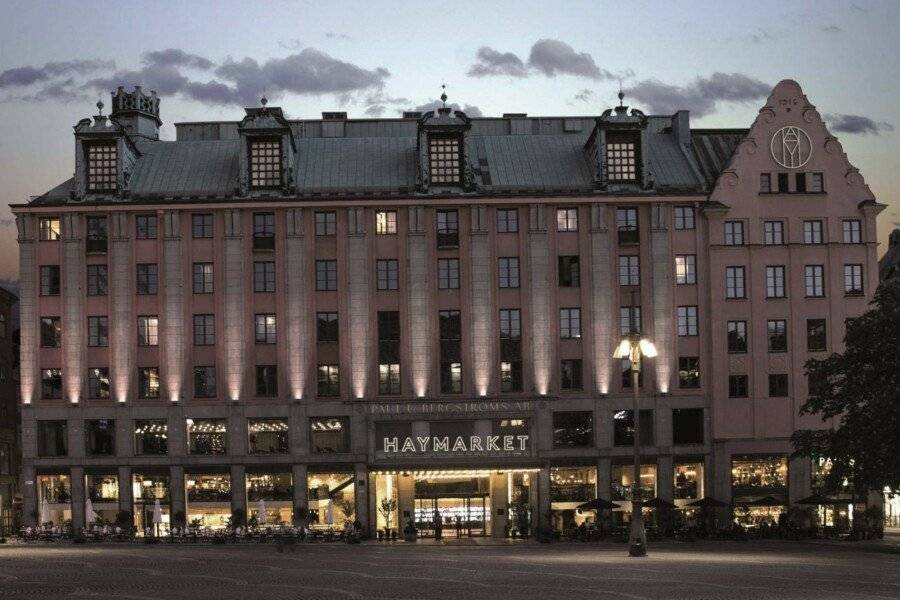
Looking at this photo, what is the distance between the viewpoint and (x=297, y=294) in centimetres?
9506

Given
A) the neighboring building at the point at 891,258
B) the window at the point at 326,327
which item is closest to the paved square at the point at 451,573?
the window at the point at 326,327

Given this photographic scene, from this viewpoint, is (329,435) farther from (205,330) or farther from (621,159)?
(621,159)

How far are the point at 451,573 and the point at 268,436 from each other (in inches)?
1736

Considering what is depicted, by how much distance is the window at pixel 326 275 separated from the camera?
95375mm

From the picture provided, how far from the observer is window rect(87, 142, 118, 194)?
96.2 meters

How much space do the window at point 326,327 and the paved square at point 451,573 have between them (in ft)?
74.2

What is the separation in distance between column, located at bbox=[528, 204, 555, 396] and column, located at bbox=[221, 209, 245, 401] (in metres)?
18.7

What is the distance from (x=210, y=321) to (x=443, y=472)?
1779cm

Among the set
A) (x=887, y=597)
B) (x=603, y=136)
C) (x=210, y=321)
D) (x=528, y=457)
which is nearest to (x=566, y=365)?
(x=528, y=457)

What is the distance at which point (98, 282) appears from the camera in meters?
95.1

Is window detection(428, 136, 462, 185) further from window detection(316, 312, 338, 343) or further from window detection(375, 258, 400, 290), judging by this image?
window detection(316, 312, 338, 343)

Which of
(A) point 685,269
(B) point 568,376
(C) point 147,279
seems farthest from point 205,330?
(A) point 685,269

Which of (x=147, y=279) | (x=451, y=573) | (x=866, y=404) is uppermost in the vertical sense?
(x=147, y=279)

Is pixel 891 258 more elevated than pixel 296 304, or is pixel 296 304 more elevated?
pixel 891 258
